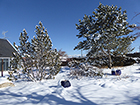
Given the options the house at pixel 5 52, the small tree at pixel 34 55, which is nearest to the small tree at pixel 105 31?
the small tree at pixel 34 55

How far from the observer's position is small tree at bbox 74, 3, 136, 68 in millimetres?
12619

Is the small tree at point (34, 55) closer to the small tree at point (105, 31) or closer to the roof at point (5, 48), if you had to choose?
the small tree at point (105, 31)

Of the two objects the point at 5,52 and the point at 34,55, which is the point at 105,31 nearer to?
the point at 34,55

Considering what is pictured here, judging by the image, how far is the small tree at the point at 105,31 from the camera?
41.4 ft

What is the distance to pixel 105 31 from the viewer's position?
41.8ft

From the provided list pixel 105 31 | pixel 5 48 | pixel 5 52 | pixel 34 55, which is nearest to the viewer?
pixel 34 55

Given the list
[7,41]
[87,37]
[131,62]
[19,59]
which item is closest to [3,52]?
[7,41]

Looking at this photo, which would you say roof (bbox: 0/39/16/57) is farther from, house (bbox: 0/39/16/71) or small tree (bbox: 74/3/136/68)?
small tree (bbox: 74/3/136/68)

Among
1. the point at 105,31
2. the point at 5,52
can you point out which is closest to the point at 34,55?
the point at 105,31

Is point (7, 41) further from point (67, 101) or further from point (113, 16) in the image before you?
point (67, 101)

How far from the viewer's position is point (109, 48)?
43.7ft

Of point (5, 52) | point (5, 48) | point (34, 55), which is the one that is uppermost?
point (5, 48)

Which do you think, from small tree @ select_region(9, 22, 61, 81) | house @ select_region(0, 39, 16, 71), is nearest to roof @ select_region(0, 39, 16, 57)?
house @ select_region(0, 39, 16, 71)

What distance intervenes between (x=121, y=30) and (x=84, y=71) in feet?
26.3
